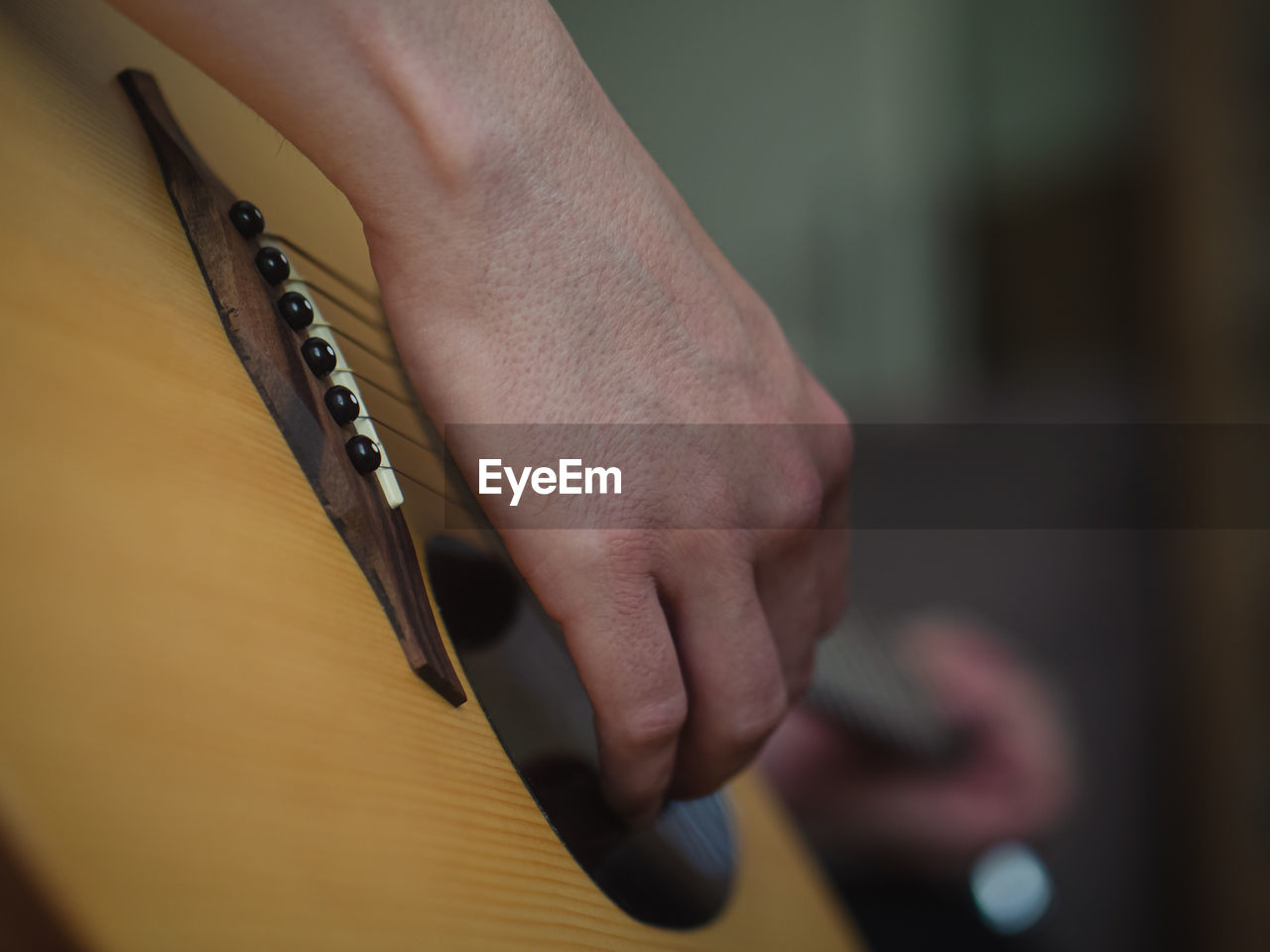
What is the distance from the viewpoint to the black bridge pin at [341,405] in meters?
0.31

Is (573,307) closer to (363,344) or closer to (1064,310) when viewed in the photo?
(363,344)

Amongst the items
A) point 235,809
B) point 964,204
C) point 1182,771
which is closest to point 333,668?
point 235,809

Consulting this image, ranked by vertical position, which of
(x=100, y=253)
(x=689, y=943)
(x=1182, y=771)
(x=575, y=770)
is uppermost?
(x=100, y=253)

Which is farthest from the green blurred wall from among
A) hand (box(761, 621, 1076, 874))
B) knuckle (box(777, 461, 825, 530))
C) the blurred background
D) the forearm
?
the forearm

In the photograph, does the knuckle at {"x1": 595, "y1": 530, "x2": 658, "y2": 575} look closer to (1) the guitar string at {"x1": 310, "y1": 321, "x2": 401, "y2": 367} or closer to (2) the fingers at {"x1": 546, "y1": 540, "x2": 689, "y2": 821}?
(2) the fingers at {"x1": 546, "y1": 540, "x2": 689, "y2": 821}

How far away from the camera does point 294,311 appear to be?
0.32 meters

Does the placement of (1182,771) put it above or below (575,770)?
below

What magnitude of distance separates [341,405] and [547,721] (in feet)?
0.55

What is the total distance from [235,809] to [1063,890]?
112cm

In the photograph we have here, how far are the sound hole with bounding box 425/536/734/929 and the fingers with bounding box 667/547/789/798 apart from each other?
5 cm

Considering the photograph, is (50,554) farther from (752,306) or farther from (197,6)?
(752,306)

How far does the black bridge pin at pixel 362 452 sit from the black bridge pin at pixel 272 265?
0.24ft

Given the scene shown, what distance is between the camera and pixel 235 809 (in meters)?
0.21

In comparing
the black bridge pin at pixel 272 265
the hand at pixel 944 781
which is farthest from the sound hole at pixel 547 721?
→ the hand at pixel 944 781
